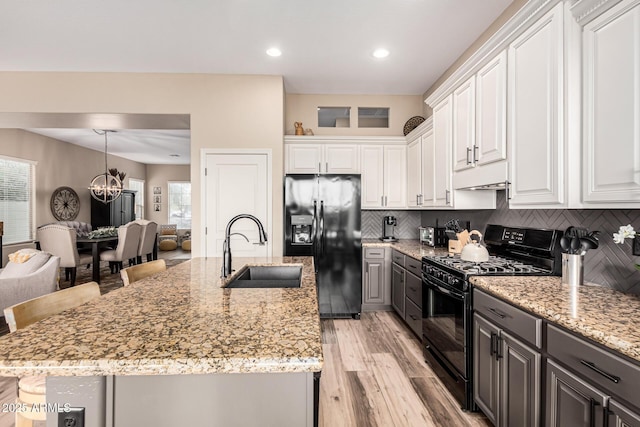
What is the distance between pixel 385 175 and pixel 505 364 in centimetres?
300

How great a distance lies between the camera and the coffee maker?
175 inches

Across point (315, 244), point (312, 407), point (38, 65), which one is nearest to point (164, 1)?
point (38, 65)

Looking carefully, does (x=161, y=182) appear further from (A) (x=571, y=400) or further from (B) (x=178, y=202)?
(A) (x=571, y=400)

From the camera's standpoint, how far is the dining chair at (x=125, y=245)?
6078 millimetres

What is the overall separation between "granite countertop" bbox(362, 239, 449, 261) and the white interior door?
1335 millimetres

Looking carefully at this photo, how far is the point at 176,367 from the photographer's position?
2.77 ft

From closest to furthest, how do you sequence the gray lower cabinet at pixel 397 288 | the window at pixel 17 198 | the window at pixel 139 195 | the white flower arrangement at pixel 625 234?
the white flower arrangement at pixel 625 234 → the gray lower cabinet at pixel 397 288 → the window at pixel 17 198 → the window at pixel 139 195

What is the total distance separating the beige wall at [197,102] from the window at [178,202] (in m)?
7.12

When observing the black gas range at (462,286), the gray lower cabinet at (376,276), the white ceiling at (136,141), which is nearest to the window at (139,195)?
the white ceiling at (136,141)

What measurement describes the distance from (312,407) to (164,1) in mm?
2957

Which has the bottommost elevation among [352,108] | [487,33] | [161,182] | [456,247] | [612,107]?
[456,247]

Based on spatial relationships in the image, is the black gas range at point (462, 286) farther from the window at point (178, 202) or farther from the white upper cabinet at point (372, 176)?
the window at point (178, 202)

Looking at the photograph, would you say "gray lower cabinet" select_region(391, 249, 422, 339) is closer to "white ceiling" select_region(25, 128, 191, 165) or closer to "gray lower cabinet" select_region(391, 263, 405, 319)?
"gray lower cabinet" select_region(391, 263, 405, 319)

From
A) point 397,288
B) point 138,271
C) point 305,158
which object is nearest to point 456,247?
point 397,288
